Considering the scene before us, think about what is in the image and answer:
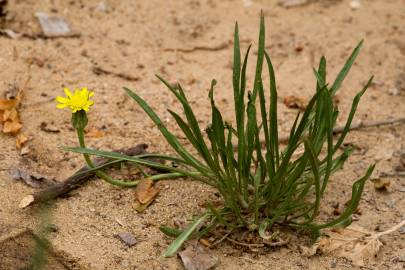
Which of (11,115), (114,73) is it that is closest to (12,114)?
(11,115)

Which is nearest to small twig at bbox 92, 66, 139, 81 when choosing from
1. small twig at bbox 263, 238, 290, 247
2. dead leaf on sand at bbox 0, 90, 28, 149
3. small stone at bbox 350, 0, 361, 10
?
dead leaf on sand at bbox 0, 90, 28, 149

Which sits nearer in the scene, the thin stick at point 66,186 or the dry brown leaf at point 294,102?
the thin stick at point 66,186

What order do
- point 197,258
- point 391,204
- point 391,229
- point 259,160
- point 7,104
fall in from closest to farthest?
point 197,258, point 259,160, point 391,229, point 391,204, point 7,104

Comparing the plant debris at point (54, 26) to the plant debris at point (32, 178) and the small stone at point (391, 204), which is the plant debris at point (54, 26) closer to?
the plant debris at point (32, 178)

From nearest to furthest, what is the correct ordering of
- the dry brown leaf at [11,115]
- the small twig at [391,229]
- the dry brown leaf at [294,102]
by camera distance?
the small twig at [391,229]
the dry brown leaf at [11,115]
the dry brown leaf at [294,102]

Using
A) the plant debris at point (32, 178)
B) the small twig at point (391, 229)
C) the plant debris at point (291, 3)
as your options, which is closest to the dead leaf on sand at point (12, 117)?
the plant debris at point (32, 178)

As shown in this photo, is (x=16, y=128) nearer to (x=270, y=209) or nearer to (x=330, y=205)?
(x=270, y=209)

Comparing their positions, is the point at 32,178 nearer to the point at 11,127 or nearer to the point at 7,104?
the point at 11,127
